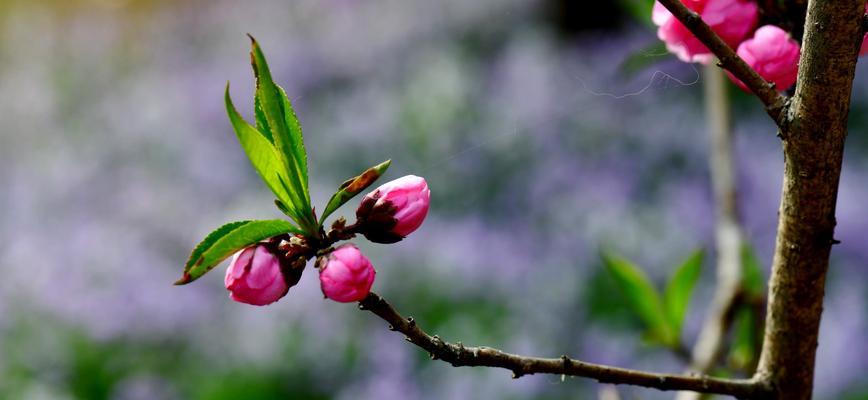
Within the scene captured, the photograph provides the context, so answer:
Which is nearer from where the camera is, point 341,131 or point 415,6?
point 341,131

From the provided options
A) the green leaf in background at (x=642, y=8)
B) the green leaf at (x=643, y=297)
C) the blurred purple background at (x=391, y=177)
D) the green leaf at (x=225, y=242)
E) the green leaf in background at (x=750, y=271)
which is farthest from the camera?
the blurred purple background at (x=391, y=177)

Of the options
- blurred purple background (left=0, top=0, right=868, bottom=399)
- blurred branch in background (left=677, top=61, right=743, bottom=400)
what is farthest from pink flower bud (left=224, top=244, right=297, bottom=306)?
blurred purple background (left=0, top=0, right=868, bottom=399)

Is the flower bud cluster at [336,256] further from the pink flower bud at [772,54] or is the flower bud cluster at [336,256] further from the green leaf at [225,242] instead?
the pink flower bud at [772,54]

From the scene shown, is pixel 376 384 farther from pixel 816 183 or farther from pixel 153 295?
pixel 816 183

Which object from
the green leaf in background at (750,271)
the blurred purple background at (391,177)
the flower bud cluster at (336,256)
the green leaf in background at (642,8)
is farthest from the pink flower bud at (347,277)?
the blurred purple background at (391,177)

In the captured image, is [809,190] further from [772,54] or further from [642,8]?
[642,8]

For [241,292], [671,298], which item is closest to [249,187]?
[671,298]

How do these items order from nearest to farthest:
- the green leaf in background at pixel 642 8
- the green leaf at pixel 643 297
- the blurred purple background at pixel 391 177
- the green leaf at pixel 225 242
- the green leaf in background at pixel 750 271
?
the green leaf at pixel 225 242 < the green leaf in background at pixel 642 8 < the green leaf at pixel 643 297 < the green leaf in background at pixel 750 271 < the blurred purple background at pixel 391 177

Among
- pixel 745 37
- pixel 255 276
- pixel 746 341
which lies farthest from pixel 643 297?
pixel 255 276

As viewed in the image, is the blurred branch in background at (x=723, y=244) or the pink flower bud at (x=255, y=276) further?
the blurred branch in background at (x=723, y=244)
